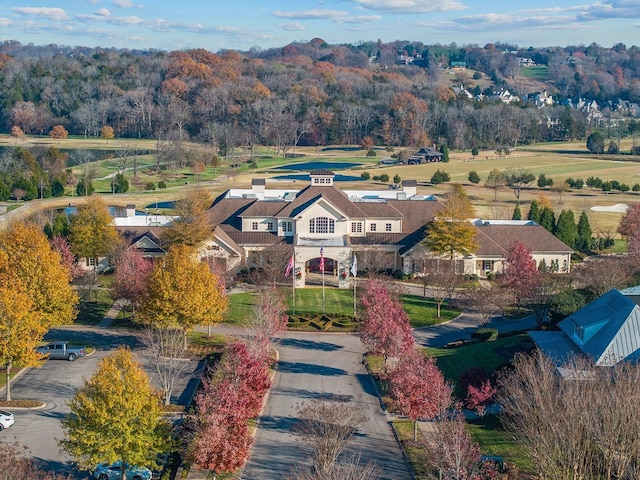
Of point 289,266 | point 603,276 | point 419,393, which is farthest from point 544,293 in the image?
point 419,393

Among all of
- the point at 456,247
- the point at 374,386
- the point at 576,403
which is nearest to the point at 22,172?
the point at 456,247

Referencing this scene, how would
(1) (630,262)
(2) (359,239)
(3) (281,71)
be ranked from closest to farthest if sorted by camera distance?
(1) (630,262) → (2) (359,239) → (3) (281,71)

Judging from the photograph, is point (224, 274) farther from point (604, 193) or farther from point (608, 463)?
point (604, 193)

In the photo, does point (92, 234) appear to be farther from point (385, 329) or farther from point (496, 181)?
point (496, 181)

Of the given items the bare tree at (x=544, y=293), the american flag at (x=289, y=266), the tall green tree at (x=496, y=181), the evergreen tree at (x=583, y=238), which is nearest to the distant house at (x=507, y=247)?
the evergreen tree at (x=583, y=238)

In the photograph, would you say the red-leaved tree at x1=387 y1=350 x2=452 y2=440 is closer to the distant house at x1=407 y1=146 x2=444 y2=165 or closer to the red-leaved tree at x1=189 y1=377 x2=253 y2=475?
the red-leaved tree at x1=189 y1=377 x2=253 y2=475

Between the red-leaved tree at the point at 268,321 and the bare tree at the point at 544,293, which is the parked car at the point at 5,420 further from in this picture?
the bare tree at the point at 544,293
